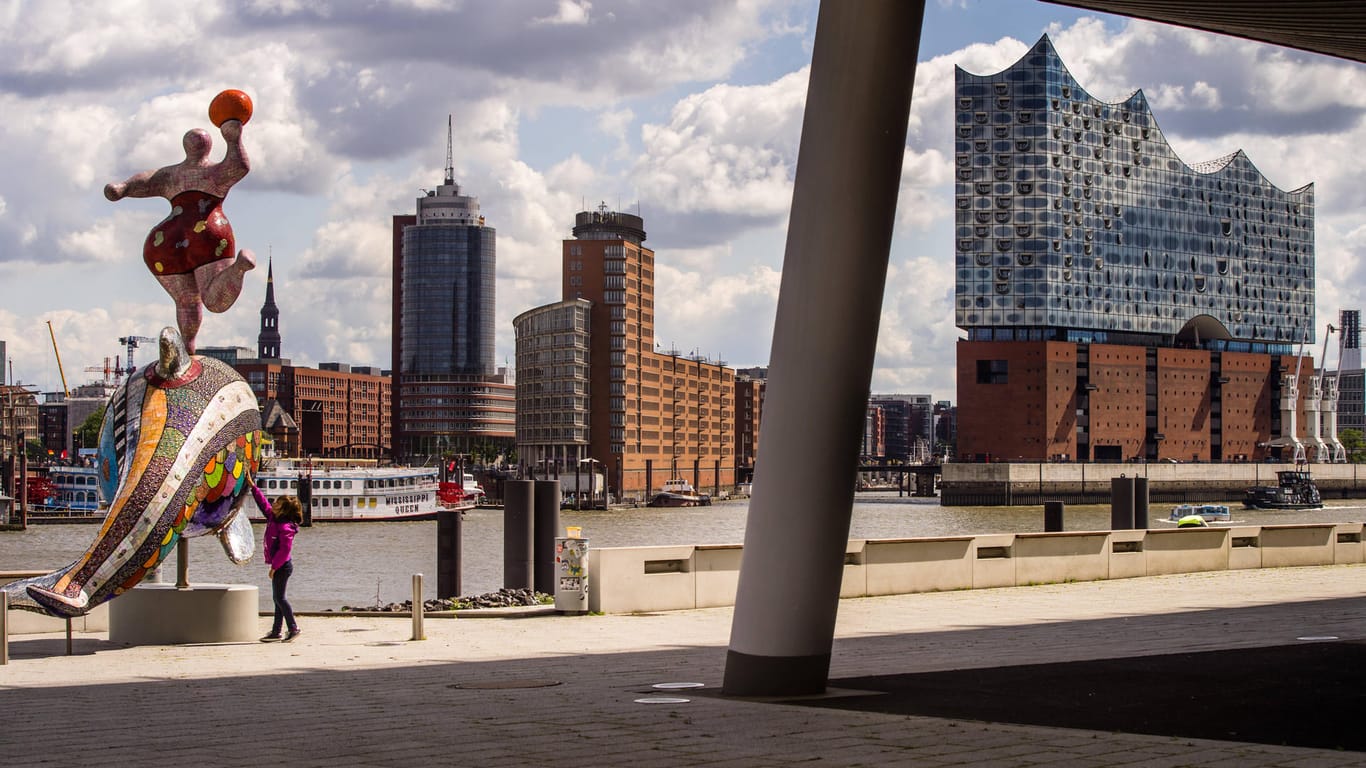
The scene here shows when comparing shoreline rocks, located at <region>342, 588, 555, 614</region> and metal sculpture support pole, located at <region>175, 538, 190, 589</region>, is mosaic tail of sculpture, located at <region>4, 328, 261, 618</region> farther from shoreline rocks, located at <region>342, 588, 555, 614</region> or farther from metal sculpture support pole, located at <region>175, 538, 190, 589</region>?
shoreline rocks, located at <region>342, 588, 555, 614</region>

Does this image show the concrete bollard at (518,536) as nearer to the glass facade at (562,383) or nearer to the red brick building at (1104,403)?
the red brick building at (1104,403)

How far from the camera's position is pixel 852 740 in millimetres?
8906

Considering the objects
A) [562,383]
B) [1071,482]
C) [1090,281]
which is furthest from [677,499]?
[1090,281]

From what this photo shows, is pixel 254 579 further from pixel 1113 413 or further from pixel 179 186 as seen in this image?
pixel 1113 413

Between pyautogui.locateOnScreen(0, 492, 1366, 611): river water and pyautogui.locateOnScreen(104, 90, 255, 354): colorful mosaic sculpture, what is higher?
pyautogui.locateOnScreen(104, 90, 255, 354): colorful mosaic sculpture

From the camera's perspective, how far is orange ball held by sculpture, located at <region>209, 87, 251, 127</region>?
19.4m

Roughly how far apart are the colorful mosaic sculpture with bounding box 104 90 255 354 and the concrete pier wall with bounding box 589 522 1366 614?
239 inches

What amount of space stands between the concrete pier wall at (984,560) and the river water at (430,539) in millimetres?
13406

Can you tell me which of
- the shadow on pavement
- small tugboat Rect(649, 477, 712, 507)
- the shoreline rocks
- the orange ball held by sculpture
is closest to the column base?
the shadow on pavement

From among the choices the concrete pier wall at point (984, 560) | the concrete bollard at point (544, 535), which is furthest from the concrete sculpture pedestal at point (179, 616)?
the concrete bollard at point (544, 535)

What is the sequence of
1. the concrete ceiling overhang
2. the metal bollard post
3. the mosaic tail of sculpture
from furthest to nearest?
1. the metal bollard post
2. the mosaic tail of sculpture
3. the concrete ceiling overhang

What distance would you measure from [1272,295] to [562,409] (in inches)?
3318

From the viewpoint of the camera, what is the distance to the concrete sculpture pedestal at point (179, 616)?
1752 cm

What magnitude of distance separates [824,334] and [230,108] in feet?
36.2
